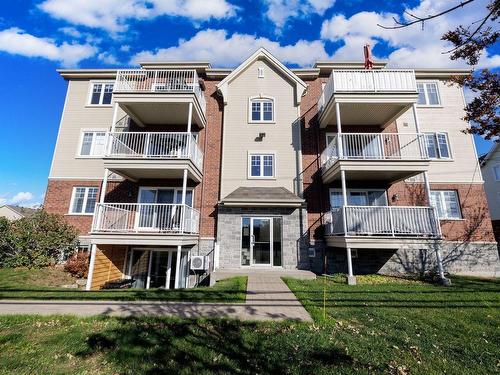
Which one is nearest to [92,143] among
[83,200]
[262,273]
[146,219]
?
[83,200]

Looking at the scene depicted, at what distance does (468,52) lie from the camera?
452 centimetres

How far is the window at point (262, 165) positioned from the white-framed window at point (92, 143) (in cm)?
916

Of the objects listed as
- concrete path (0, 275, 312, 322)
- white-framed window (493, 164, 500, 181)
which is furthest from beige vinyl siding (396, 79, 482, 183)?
white-framed window (493, 164, 500, 181)

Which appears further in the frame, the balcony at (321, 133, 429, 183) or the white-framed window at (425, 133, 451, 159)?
the white-framed window at (425, 133, 451, 159)

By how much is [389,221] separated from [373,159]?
9.35 ft

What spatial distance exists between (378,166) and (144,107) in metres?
12.2

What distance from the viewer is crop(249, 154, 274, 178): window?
47.0 feet

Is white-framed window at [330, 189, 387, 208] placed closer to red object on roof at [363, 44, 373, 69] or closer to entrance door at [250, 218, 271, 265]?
entrance door at [250, 218, 271, 265]

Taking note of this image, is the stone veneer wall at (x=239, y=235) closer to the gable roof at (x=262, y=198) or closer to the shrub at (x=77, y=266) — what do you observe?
the gable roof at (x=262, y=198)

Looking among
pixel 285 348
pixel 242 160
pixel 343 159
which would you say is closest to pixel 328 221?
pixel 343 159

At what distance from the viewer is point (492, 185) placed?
79.8 feet

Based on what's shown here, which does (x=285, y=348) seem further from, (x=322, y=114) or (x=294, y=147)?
(x=322, y=114)

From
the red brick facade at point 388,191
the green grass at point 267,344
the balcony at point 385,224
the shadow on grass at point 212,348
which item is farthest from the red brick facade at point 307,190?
the shadow on grass at point 212,348

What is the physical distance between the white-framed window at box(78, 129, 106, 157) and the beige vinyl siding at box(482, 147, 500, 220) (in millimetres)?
32892
